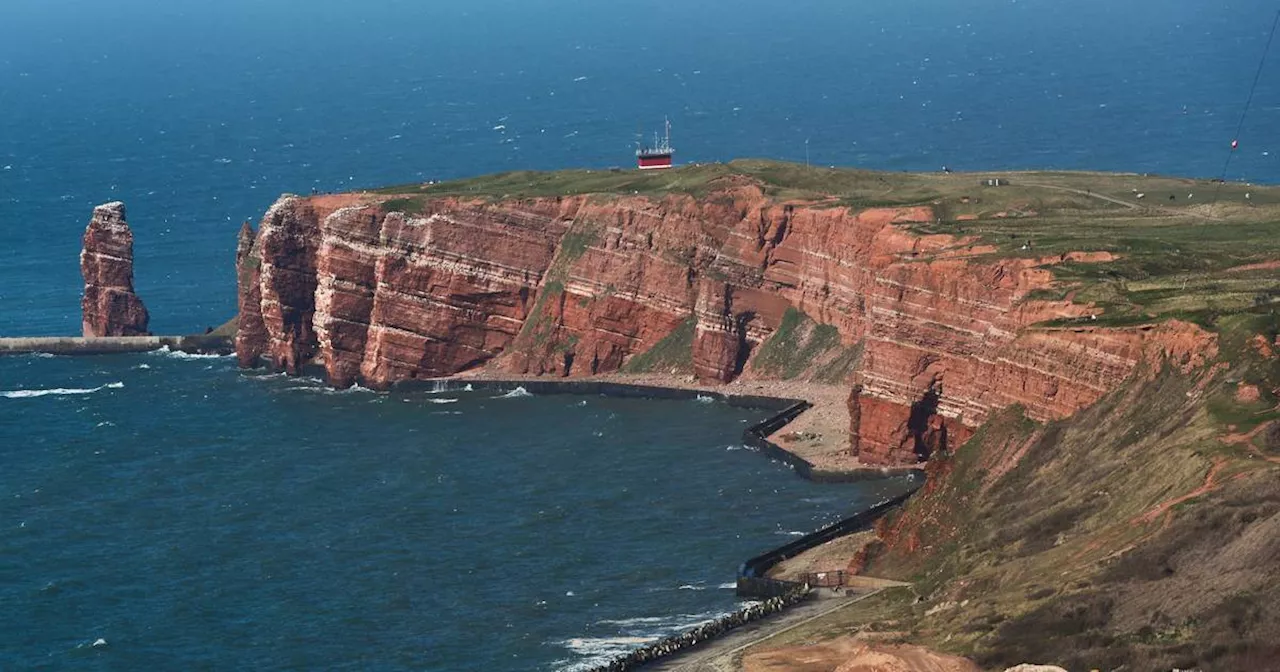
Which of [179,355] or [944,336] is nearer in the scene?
[944,336]

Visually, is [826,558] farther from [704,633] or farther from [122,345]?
[122,345]

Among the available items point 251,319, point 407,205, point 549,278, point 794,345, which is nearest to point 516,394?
point 549,278

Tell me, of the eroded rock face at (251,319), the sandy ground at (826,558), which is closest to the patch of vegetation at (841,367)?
the sandy ground at (826,558)

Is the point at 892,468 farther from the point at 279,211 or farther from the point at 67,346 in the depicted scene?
the point at 67,346

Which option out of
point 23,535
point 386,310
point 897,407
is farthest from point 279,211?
point 897,407

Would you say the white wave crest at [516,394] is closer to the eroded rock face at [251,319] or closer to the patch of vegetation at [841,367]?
the patch of vegetation at [841,367]

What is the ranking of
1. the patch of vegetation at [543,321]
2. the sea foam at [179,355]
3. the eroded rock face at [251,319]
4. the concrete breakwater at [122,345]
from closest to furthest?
the patch of vegetation at [543,321] < the eroded rock face at [251,319] < the sea foam at [179,355] < the concrete breakwater at [122,345]
